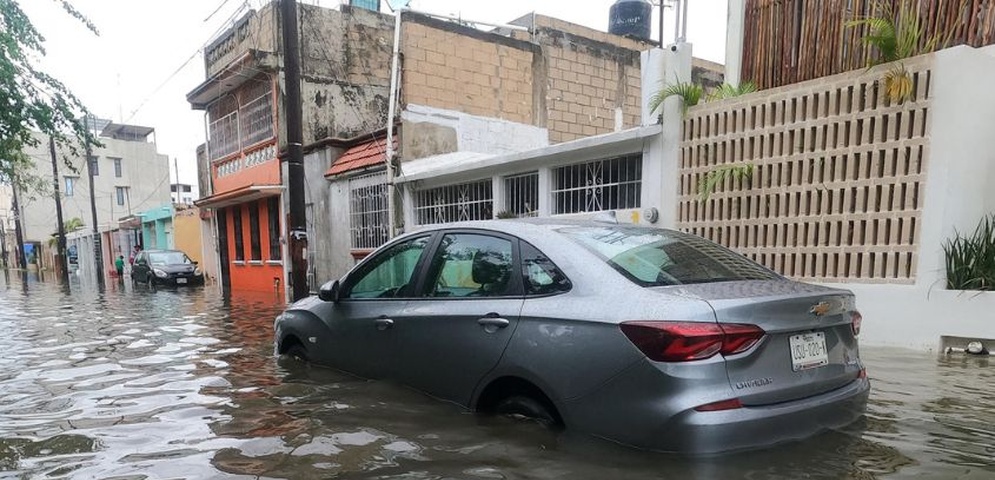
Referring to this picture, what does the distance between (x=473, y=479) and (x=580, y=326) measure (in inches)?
34.8

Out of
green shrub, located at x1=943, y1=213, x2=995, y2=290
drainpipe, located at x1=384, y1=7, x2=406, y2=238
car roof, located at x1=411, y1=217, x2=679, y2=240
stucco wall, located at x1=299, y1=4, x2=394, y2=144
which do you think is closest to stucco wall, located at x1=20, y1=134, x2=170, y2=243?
stucco wall, located at x1=299, y1=4, x2=394, y2=144

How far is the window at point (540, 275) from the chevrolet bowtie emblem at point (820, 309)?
111 centimetres

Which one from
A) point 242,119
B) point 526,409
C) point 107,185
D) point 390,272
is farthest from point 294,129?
point 107,185

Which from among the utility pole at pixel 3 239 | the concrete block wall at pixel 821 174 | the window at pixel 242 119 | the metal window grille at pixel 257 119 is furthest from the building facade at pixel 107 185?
the concrete block wall at pixel 821 174

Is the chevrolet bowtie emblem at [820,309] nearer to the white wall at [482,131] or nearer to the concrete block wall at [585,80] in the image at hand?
the white wall at [482,131]

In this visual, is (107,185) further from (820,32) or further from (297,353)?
(820,32)

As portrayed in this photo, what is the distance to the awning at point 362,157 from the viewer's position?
11.8 meters

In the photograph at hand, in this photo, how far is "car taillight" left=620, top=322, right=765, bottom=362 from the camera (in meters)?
2.30

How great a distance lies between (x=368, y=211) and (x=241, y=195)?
5.91 meters

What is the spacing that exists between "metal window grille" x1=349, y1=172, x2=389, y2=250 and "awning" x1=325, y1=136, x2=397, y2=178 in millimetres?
256

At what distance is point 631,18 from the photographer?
643 inches

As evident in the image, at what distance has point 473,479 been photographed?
2648 millimetres

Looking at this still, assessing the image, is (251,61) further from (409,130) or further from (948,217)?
(948,217)

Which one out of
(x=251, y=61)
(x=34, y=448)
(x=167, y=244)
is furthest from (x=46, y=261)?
(x=34, y=448)
